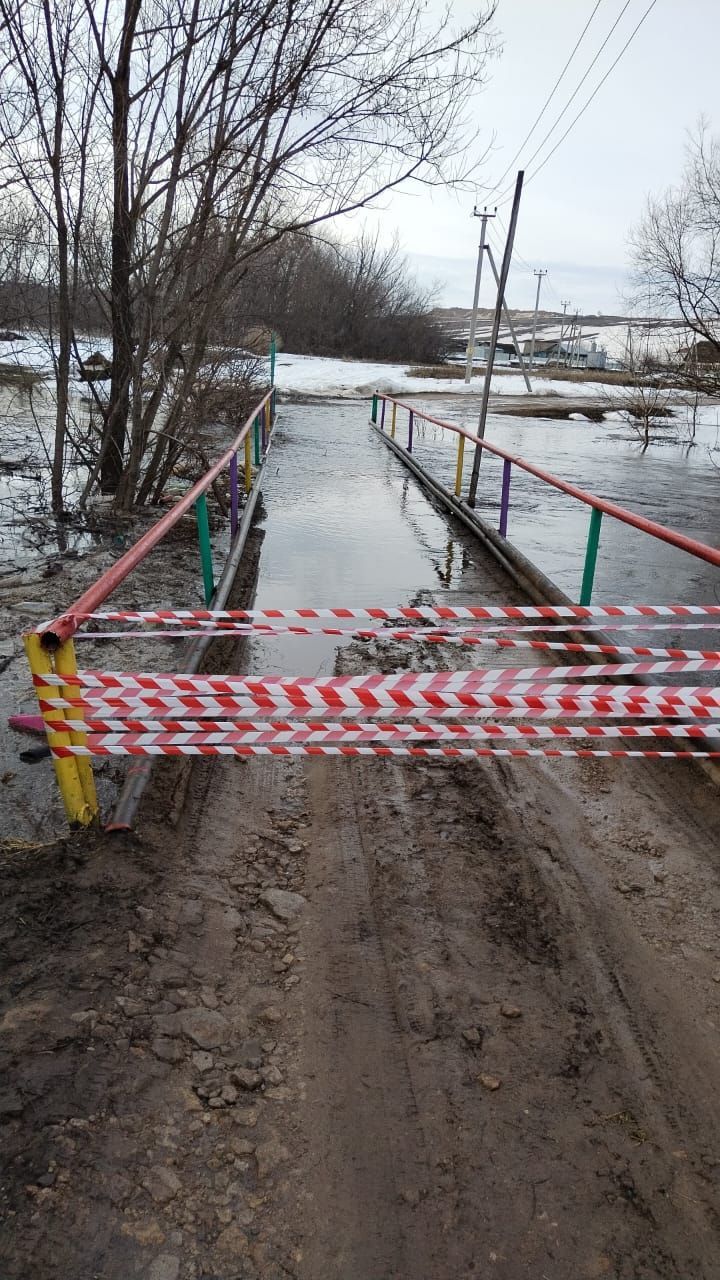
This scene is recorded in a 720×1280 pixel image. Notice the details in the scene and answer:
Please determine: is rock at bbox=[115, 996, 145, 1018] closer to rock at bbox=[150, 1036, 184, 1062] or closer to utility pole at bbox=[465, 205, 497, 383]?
rock at bbox=[150, 1036, 184, 1062]

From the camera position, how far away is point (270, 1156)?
1937mm

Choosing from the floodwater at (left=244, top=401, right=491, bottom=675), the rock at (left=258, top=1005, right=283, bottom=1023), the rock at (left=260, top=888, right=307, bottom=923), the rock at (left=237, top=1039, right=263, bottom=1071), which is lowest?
the rock at (left=237, top=1039, right=263, bottom=1071)

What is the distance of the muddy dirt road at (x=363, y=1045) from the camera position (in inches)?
69.7

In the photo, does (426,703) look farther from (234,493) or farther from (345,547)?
(345,547)

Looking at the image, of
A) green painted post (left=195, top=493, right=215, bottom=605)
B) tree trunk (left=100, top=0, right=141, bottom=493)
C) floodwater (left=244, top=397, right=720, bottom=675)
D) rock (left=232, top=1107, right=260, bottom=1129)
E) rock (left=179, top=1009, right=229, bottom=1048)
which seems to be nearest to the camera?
rock (left=232, top=1107, right=260, bottom=1129)

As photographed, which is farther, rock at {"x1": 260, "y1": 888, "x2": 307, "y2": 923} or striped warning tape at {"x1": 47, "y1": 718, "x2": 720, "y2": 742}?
striped warning tape at {"x1": 47, "y1": 718, "x2": 720, "y2": 742}

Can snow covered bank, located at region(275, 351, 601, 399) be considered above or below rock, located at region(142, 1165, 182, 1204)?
above

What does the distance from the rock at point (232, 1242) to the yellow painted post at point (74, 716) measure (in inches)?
63.1

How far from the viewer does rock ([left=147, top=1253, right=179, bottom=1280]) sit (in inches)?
64.9

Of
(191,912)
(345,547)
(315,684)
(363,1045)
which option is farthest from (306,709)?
(345,547)

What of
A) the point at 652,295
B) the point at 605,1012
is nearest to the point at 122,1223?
the point at 605,1012

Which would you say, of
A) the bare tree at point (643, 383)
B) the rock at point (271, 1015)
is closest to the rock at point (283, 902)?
the rock at point (271, 1015)

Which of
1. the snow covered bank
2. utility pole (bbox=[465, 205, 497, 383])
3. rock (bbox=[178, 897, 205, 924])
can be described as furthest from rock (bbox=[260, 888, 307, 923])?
utility pole (bbox=[465, 205, 497, 383])

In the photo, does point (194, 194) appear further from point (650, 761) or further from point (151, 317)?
point (650, 761)
